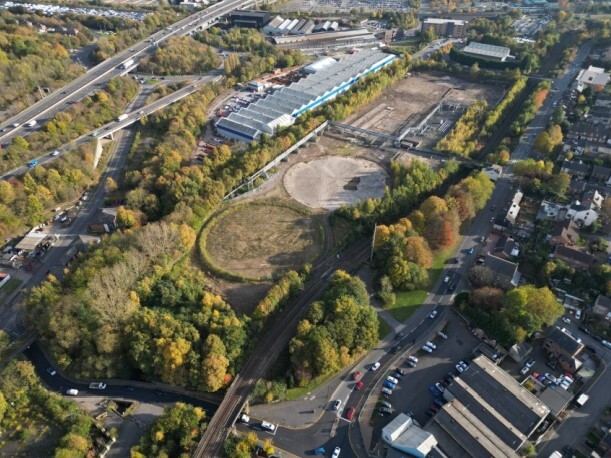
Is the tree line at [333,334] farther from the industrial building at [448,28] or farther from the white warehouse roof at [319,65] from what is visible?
the industrial building at [448,28]

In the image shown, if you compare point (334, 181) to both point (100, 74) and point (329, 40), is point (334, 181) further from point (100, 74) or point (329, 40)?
point (329, 40)

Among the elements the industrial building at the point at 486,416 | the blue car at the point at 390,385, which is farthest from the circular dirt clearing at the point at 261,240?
the industrial building at the point at 486,416

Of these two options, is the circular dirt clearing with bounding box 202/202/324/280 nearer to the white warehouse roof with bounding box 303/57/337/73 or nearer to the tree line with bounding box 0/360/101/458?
the tree line with bounding box 0/360/101/458

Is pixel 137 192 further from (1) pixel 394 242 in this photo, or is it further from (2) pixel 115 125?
(1) pixel 394 242

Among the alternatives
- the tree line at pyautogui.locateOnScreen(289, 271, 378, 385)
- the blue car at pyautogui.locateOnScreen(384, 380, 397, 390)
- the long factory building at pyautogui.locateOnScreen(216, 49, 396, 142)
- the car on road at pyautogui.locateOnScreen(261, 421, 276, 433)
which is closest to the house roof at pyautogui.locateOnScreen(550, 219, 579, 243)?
the tree line at pyautogui.locateOnScreen(289, 271, 378, 385)

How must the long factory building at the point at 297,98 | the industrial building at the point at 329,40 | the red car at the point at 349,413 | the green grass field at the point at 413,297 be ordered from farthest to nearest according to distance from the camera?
1. the industrial building at the point at 329,40
2. the long factory building at the point at 297,98
3. the green grass field at the point at 413,297
4. the red car at the point at 349,413

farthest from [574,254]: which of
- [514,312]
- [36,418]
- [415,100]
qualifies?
[36,418]
